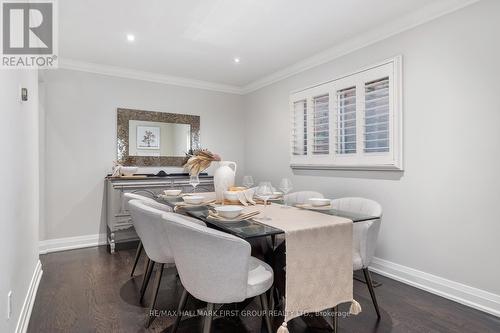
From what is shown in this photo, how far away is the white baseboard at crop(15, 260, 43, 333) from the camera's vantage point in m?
1.93

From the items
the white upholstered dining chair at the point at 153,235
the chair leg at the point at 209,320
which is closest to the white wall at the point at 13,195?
the white upholstered dining chair at the point at 153,235

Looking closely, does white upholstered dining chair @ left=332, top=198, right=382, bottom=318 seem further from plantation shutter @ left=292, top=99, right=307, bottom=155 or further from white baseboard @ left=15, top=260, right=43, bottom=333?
white baseboard @ left=15, top=260, right=43, bottom=333

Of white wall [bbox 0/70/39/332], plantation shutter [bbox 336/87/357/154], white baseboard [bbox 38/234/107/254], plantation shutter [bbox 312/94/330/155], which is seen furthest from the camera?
white baseboard [bbox 38/234/107/254]

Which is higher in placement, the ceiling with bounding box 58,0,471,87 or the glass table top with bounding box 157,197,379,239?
the ceiling with bounding box 58,0,471,87

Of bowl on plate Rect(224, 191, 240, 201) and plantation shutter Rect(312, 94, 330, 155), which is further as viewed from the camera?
plantation shutter Rect(312, 94, 330, 155)

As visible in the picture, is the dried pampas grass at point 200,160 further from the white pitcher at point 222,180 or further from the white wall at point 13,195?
the white wall at point 13,195

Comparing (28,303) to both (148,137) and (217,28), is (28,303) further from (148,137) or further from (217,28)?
(217,28)

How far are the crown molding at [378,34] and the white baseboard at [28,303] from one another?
12.9 feet

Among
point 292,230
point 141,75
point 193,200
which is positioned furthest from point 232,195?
point 141,75

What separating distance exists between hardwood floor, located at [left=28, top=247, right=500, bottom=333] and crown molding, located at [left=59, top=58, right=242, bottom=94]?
272cm

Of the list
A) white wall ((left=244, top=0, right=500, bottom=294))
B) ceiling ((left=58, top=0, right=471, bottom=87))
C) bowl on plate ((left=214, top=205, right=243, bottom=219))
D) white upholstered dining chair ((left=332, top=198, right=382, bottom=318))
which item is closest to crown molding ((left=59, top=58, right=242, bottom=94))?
Result: ceiling ((left=58, top=0, right=471, bottom=87))

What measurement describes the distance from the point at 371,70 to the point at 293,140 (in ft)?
4.84

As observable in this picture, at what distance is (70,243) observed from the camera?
4.01 meters

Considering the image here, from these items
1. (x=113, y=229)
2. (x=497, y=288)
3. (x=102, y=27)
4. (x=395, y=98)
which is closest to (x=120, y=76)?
(x=102, y=27)
